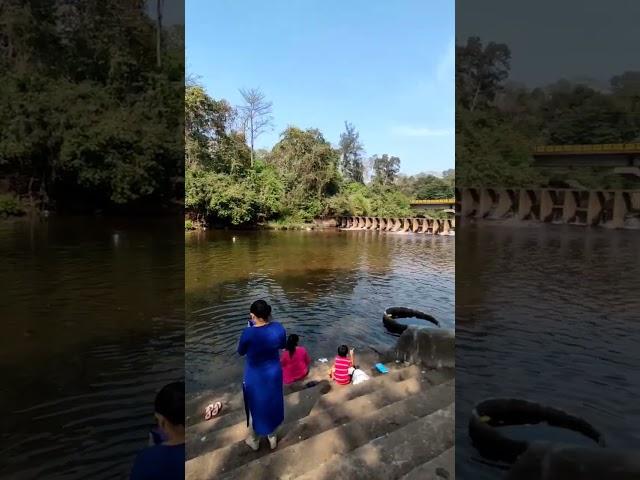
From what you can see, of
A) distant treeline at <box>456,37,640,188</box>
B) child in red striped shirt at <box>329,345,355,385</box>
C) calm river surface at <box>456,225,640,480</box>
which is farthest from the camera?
distant treeline at <box>456,37,640,188</box>

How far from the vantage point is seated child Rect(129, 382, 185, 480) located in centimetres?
127

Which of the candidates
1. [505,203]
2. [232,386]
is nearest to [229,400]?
[232,386]

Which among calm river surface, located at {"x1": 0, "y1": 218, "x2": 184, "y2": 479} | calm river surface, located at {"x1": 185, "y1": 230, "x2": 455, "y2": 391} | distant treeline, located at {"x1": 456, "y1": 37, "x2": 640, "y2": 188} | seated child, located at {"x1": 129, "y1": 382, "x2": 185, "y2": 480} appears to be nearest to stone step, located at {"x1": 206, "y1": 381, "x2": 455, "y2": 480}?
calm river surface, located at {"x1": 0, "y1": 218, "x2": 184, "y2": 479}

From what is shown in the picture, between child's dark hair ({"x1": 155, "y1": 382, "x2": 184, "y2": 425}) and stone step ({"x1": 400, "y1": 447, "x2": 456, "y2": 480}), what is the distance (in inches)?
69.2

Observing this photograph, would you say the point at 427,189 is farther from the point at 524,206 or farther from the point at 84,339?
the point at 84,339

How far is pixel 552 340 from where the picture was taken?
7.26 metres

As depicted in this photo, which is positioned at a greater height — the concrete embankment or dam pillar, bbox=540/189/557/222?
dam pillar, bbox=540/189/557/222

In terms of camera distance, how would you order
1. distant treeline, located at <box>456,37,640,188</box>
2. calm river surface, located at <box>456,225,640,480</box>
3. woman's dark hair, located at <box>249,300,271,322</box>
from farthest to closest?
1. distant treeline, located at <box>456,37,640,188</box>
2. calm river surface, located at <box>456,225,640,480</box>
3. woman's dark hair, located at <box>249,300,271,322</box>

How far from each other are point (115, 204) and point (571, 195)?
26.3m

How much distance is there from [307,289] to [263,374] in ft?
31.7

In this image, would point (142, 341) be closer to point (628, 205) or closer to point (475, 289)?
point (475, 289)

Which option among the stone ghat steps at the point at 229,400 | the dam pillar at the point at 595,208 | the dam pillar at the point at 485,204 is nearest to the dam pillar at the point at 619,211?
the dam pillar at the point at 595,208

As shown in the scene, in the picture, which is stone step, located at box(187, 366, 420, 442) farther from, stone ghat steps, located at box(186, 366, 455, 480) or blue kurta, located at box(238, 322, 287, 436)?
blue kurta, located at box(238, 322, 287, 436)

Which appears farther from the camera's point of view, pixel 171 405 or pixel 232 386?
pixel 232 386
